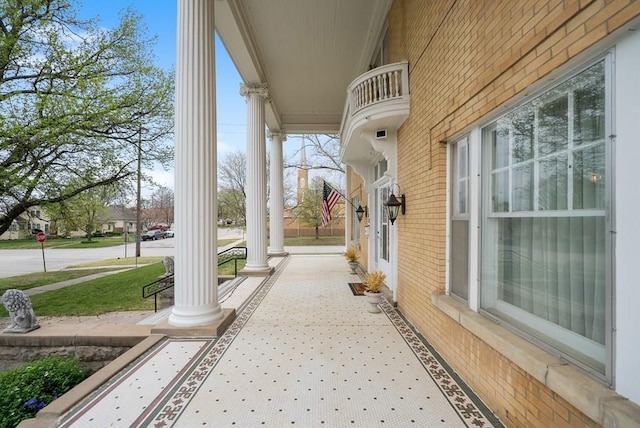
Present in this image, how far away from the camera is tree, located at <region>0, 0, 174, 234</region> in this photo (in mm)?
7812

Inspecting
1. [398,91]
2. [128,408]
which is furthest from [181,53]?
[128,408]

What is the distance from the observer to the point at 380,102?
4.54m

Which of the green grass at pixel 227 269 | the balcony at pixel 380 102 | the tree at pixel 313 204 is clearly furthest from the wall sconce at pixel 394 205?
the tree at pixel 313 204

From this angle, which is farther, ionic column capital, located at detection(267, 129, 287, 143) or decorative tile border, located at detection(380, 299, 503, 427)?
ionic column capital, located at detection(267, 129, 287, 143)

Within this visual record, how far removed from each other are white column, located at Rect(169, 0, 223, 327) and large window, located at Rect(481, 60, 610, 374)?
3.31 meters

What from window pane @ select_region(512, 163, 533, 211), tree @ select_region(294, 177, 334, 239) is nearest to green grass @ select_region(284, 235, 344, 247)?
tree @ select_region(294, 177, 334, 239)

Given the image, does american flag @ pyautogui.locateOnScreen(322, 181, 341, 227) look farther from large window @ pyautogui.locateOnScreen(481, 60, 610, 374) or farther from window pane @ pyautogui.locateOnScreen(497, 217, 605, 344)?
window pane @ pyautogui.locateOnScreen(497, 217, 605, 344)

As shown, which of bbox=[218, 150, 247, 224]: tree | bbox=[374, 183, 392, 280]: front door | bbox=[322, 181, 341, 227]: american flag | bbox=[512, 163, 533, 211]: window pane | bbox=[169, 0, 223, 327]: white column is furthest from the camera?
bbox=[218, 150, 247, 224]: tree

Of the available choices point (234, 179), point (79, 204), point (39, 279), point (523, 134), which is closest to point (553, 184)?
point (523, 134)

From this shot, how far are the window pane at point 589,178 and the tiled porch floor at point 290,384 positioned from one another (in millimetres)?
1677

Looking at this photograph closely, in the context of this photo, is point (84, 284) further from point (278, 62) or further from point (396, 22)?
point (396, 22)

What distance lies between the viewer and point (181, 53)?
3922mm

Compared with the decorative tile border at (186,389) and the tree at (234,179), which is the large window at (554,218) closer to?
the decorative tile border at (186,389)

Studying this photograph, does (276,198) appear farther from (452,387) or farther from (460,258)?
(452,387)
